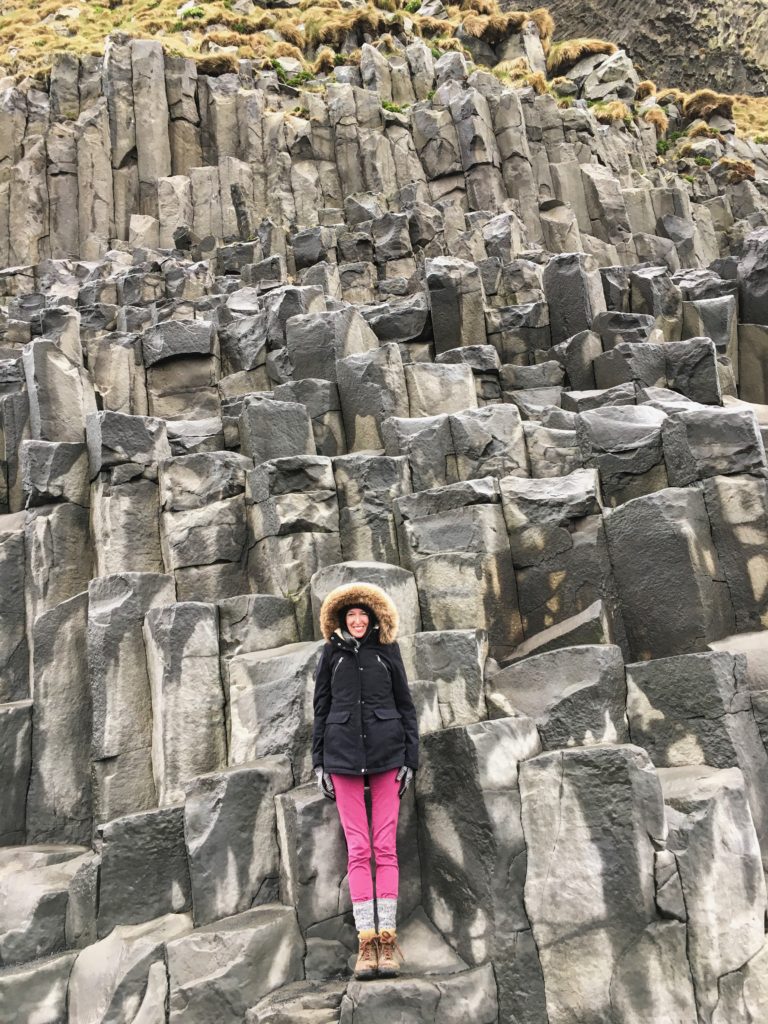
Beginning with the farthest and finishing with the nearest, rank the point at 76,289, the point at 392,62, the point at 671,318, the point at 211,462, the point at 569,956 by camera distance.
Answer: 1. the point at 392,62
2. the point at 76,289
3. the point at 671,318
4. the point at 211,462
5. the point at 569,956

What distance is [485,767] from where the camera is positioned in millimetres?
5953

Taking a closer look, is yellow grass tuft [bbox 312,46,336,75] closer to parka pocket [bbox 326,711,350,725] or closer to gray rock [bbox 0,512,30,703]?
gray rock [bbox 0,512,30,703]

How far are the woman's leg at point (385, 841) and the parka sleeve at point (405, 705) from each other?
0.20 m

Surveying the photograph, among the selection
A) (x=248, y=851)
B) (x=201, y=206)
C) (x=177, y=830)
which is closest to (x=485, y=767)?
(x=248, y=851)

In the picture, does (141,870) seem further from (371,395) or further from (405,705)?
(371,395)

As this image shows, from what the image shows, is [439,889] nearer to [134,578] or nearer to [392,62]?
[134,578]

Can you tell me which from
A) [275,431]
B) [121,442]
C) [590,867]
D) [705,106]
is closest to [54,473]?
[121,442]

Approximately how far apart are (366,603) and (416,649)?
1.47 m

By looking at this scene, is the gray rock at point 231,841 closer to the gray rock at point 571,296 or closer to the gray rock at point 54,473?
the gray rock at point 54,473

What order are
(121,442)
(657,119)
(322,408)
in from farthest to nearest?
(657,119) < (322,408) < (121,442)

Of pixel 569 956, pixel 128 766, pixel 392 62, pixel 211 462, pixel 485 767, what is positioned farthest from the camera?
pixel 392 62

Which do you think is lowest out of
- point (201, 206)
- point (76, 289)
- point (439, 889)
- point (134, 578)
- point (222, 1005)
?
point (222, 1005)

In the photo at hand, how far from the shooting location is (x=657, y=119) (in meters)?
40.0

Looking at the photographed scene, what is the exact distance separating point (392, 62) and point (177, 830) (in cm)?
3531
